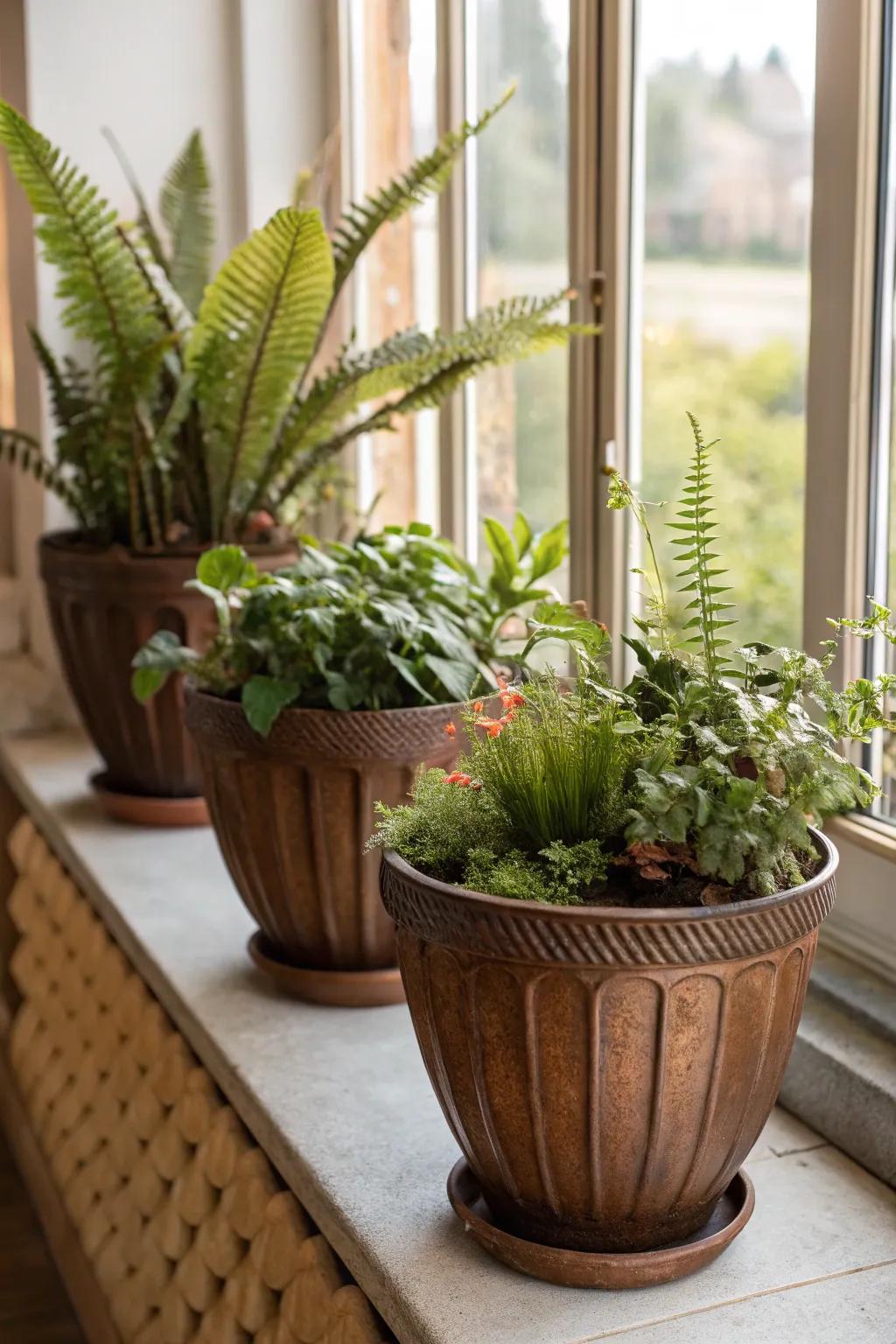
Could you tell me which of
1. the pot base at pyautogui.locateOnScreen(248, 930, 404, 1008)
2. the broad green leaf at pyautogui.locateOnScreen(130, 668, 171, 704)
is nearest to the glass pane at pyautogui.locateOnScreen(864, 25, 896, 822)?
the pot base at pyautogui.locateOnScreen(248, 930, 404, 1008)

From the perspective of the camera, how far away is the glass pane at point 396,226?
2.19 m

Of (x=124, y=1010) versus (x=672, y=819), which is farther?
(x=124, y=1010)

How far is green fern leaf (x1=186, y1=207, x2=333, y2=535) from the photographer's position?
160 centimetres

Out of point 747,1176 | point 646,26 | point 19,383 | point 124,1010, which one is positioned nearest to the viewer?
point 747,1176

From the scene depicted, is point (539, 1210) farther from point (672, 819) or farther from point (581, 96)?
point (581, 96)

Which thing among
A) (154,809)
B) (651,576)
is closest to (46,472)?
(154,809)

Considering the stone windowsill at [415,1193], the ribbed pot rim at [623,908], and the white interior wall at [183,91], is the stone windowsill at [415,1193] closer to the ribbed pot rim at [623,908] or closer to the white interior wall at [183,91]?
the ribbed pot rim at [623,908]

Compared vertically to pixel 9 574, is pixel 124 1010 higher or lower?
lower

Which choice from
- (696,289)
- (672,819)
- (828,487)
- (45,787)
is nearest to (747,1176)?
(672,819)

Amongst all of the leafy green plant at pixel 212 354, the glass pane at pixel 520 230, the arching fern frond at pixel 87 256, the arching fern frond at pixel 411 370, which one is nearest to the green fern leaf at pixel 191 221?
the leafy green plant at pixel 212 354

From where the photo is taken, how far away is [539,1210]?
98 cm

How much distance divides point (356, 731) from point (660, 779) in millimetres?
487

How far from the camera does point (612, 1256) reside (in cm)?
98

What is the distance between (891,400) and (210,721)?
2.34 ft
